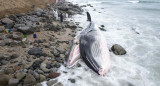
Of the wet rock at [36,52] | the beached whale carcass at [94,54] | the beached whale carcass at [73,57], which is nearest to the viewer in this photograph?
the beached whale carcass at [94,54]

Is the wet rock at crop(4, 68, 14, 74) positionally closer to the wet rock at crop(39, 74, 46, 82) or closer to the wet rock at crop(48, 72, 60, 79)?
the wet rock at crop(39, 74, 46, 82)

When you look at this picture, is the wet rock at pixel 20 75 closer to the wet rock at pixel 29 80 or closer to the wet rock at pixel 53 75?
the wet rock at pixel 29 80

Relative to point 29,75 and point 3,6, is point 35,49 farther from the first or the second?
point 3,6

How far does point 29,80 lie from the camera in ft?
20.0

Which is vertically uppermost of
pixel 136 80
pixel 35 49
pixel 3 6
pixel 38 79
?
pixel 3 6

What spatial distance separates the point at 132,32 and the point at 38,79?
10.4 meters

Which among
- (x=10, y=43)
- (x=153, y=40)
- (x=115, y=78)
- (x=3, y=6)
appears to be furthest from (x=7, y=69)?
(x=3, y=6)

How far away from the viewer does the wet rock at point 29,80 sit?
19.9 feet

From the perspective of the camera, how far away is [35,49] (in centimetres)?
841

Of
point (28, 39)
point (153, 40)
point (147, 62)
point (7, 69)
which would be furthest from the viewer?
point (153, 40)

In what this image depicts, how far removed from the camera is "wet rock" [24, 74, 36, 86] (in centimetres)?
606

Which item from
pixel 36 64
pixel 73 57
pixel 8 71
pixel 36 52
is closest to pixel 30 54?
pixel 36 52

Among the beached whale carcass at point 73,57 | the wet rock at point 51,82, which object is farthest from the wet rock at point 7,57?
the beached whale carcass at point 73,57

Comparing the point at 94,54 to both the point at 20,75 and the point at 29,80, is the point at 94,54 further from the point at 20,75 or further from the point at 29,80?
the point at 20,75
